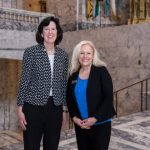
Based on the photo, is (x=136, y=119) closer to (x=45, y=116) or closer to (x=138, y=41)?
(x=138, y=41)

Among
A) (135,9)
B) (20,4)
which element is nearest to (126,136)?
(135,9)

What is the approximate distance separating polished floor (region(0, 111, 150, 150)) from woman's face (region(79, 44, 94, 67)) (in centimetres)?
318

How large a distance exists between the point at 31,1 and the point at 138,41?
11299 mm

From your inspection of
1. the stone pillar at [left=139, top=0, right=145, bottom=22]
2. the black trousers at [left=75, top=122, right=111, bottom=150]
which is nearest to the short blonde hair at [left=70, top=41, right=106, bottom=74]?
the black trousers at [left=75, top=122, right=111, bottom=150]

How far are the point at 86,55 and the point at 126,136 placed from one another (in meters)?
4.18

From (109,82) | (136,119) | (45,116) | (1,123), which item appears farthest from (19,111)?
(1,123)

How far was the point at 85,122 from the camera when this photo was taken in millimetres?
3771

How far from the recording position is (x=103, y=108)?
374 cm

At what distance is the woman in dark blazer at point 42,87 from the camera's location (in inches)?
151

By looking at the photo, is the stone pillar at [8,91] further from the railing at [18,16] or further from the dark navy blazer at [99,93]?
the dark navy blazer at [99,93]

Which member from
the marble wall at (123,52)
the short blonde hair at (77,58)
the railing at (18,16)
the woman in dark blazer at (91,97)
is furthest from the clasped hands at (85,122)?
the railing at (18,16)

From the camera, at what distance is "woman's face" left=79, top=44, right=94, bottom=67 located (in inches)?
149

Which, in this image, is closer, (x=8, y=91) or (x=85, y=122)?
(x=85, y=122)

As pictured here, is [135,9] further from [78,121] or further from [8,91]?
[78,121]
